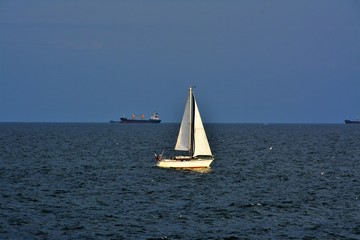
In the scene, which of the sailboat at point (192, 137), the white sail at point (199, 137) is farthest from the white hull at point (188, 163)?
the white sail at point (199, 137)

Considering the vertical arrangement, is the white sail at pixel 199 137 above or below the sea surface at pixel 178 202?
above

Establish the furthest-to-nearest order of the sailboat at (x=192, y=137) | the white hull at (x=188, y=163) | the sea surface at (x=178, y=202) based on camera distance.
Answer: the white hull at (x=188, y=163)
the sailboat at (x=192, y=137)
the sea surface at (x=178, y=202)

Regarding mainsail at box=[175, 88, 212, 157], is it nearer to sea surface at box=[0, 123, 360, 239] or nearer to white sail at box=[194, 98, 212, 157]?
white sail at box=[194, 98, 212, 157]

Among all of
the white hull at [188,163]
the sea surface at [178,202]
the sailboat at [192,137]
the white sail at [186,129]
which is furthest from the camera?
the white hull at [188,163]

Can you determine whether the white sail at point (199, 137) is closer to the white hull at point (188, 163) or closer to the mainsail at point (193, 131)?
the mainsail at point (193, 131)

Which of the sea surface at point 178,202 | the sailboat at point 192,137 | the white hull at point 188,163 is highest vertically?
the sailboat at point 192,137

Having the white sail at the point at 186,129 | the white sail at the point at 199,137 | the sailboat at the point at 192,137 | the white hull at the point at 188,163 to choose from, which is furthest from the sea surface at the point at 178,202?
the white sail at the point at 186,129

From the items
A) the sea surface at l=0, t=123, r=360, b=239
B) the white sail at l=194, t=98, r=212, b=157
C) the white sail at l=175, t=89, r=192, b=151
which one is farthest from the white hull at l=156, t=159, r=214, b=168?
the white sail at l=175, t=89, r=192, b=151

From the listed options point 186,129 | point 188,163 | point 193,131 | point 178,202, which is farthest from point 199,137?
point 178,202

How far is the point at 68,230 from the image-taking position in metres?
36.5

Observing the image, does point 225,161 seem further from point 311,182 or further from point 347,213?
point 347,213

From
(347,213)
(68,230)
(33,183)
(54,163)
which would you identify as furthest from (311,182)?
(54,163)

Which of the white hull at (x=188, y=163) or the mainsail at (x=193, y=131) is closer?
the mainsail at (x=193, y=131)

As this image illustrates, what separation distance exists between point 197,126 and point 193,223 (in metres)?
30.3
